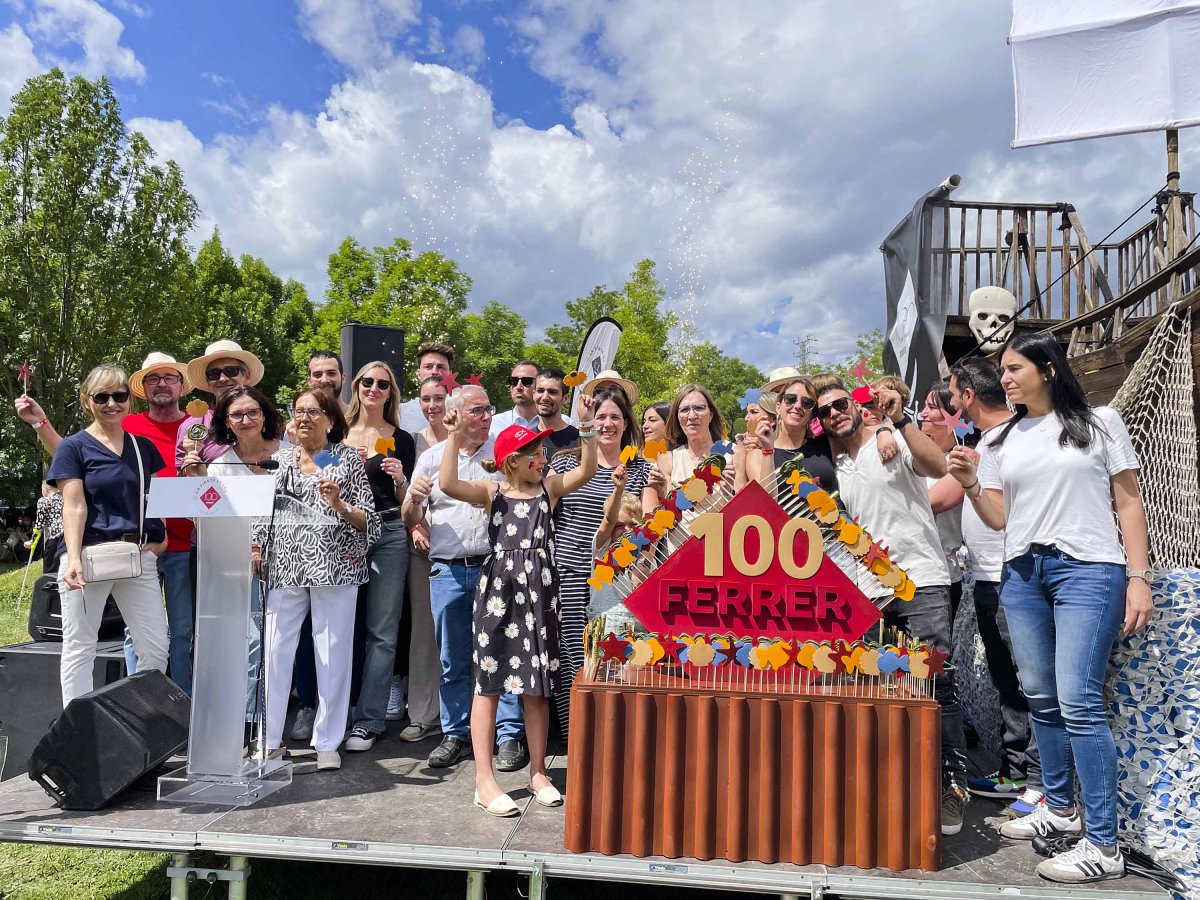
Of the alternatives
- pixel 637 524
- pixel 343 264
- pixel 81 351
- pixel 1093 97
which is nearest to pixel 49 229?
pixel 81 351

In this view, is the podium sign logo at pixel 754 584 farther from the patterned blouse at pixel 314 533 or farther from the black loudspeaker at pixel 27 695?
the black loudspeaker at pixel 27 695

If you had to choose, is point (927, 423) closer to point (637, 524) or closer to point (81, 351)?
point (637, 524)

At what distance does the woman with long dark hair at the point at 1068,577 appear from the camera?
107 inches

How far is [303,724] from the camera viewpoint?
405 centimetres

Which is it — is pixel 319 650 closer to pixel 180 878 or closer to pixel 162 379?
pixel 180 878

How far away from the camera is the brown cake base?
2713mm

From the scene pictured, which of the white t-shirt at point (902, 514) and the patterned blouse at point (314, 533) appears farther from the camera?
the patterned blouse at point (314, 533)

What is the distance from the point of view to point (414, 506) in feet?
12.7

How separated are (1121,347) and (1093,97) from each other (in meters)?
6.10

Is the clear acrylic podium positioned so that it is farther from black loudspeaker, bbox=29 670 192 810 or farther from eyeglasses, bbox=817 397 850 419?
eyeglasses, bbox=817 397 850 419

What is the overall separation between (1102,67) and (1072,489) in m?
9.47

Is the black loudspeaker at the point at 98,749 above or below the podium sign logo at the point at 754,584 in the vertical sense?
below

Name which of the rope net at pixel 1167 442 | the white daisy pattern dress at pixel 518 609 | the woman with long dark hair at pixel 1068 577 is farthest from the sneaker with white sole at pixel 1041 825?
the white daisy pattern dress at pixel 518 609

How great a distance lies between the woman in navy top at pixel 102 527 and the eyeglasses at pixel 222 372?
0.62m
